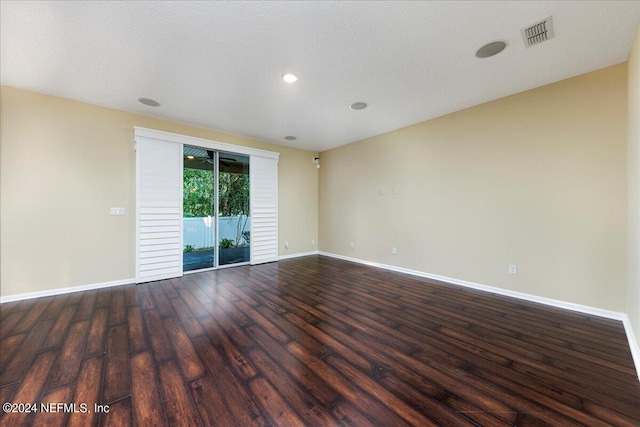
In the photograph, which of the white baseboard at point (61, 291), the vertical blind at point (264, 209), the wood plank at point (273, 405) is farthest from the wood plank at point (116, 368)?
the vertical blind at point (264, 209)

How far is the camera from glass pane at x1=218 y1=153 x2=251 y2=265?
500 cm

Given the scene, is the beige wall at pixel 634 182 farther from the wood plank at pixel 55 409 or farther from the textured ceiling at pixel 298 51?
the wood plank at pixel 55 409

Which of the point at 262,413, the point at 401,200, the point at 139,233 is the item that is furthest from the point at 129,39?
the point at 401,200

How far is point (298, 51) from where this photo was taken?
8.00 ft

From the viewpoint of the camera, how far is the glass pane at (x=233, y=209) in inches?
197

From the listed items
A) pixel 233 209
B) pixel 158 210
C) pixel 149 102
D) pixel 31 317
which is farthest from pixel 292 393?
pixel 149 102

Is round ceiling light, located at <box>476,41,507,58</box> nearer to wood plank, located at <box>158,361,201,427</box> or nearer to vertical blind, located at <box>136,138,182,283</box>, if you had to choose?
wood plank, located at <box>158,361,201,427</box>

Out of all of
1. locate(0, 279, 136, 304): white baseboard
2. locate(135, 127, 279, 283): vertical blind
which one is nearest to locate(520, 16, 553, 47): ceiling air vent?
locate(135, 127, 279, 283): vertical blind

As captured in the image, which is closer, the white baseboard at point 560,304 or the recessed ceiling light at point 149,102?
the white baseboard at point 560,304

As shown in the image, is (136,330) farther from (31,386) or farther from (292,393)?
(292,393)

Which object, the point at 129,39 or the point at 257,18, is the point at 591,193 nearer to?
the point at 257,18

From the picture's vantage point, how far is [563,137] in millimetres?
2947

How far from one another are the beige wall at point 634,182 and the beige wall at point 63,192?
5.99m

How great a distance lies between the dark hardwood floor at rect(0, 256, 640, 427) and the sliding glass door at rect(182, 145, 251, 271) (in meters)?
1.56
